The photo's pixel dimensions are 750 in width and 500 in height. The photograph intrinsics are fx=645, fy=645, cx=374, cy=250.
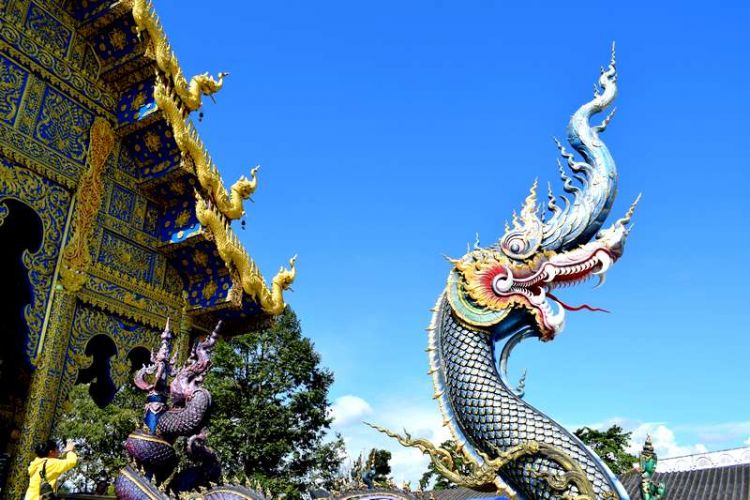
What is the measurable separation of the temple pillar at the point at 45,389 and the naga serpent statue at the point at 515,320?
127 inches

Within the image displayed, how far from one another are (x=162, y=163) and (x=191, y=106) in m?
0.74

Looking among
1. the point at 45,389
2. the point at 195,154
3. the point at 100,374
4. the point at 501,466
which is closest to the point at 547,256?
the point at 501,466

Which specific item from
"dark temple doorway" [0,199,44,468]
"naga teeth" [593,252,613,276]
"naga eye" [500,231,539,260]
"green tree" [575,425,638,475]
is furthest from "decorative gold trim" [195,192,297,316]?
"green tree" [575,425,638,475]

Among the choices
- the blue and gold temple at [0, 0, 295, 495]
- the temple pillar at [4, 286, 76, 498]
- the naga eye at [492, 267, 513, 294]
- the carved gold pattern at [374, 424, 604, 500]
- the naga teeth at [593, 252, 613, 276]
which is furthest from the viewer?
the blue and gold temple at [0, 0, 295, 495]

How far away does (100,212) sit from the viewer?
22.0 feet

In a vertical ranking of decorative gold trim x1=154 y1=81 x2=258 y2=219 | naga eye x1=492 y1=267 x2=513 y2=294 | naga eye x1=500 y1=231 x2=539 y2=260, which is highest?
decorative gold trim x1=154 y1=81 x2=258 y2=219

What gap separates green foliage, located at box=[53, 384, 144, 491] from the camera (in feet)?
61.4

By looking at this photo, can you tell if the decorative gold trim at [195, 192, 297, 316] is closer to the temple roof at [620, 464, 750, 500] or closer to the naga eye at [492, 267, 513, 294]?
the naga eye at [492, 267, 513, 294]

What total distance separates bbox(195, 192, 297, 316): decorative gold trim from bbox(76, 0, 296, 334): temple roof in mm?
11

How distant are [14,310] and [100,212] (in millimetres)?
1662

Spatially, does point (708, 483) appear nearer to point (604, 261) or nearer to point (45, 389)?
point (604, 261)

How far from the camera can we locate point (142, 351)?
23.8 ft

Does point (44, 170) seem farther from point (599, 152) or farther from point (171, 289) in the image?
point (599, 152)

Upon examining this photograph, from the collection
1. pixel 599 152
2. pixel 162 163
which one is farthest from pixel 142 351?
pixel 599 152
